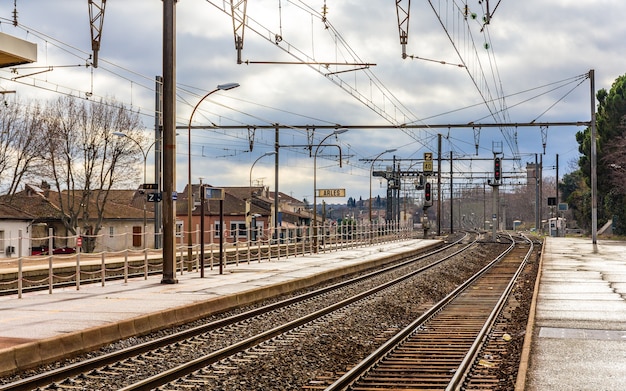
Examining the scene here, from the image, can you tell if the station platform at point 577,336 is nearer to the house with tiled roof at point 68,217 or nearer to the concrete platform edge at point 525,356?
the concrete platform edge at point 525,356

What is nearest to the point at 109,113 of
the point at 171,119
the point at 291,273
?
the point at 291,273

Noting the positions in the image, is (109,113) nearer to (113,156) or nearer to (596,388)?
(113,156)

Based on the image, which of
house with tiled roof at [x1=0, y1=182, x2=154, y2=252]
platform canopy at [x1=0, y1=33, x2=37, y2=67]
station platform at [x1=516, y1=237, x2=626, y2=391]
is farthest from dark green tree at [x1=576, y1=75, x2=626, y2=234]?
platform canopy at [x1=0, y1=33, x2=37, y2=67]

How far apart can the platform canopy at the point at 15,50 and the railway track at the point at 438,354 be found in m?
8.04

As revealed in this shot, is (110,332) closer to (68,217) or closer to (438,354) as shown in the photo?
(438,354)

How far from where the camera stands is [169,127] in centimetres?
2331

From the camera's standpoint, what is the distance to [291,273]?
29.6 meters

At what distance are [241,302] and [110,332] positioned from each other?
6.86 metres

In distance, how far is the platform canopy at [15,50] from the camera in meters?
15.1

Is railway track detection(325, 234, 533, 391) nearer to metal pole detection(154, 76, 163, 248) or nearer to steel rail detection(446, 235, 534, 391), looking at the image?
steel rail detection(446, 235, 534, 391)

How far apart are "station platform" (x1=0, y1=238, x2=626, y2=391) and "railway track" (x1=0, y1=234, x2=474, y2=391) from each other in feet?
3.12

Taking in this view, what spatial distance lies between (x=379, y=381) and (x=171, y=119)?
13.2m

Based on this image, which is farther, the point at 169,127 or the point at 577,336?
the point at 169,127

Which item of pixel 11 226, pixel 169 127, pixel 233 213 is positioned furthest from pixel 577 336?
pixel 233 213
